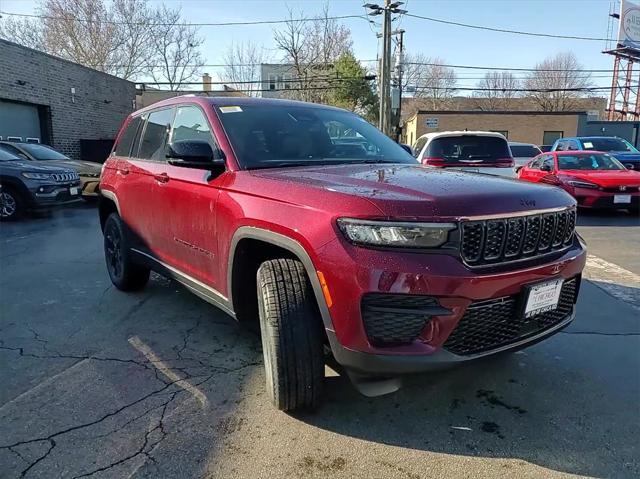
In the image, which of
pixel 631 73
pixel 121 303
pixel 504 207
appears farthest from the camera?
pixel 631 73

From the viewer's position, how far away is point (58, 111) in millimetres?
16719

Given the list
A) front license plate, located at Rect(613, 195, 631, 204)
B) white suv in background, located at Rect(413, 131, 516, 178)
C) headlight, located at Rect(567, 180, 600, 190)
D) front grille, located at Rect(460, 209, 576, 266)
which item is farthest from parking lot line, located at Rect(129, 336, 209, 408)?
front license plate, located at Rect(613, 195, 631, 204)

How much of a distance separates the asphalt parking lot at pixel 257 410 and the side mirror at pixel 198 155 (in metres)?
1.34

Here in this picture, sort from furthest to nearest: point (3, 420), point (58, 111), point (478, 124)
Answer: point (478, 124), point (58, 111), point (3, 420)

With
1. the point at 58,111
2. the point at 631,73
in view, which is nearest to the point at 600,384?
the point at 58,111

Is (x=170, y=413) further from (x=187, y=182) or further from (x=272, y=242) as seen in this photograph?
(x=187, y=182)

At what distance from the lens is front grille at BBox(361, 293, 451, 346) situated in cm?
214

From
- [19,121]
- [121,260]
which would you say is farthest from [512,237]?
[19,121]

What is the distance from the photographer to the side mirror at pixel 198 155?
3.03 meters

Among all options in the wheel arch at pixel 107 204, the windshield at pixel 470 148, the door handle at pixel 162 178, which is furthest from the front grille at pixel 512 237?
the windshield at pixel 470 148

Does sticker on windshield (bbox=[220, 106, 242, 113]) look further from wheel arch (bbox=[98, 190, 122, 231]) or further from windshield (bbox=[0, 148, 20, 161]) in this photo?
windshield (bbox=[0, 148, 20, 161])

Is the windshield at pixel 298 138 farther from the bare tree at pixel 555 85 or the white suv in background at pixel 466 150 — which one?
the bare tree at pixel 555 85

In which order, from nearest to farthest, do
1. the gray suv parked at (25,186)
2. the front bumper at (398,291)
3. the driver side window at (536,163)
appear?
the front bumper at (398,291), the gray suv parked at (25,186), the driver side window at (536,163)

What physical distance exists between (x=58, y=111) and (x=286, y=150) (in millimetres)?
16339
